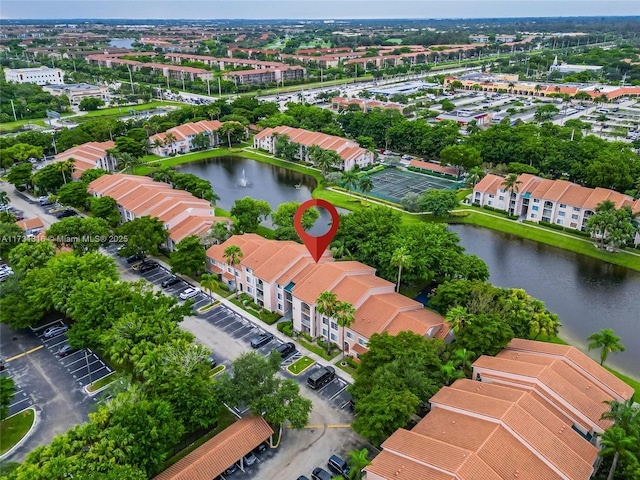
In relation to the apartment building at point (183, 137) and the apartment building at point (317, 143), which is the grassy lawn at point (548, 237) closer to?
the apartment building at point (317, 143)

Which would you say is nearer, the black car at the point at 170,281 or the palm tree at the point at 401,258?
the palm tree at the point at 401,258

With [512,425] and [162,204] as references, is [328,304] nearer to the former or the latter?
[512,425]

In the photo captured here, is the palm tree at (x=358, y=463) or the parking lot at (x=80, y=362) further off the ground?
the palm tree at (x=358, y=463)

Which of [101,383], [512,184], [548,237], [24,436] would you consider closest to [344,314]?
[101,383]

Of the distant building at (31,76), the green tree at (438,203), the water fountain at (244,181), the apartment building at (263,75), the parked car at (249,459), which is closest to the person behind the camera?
the parked car at (249,459)

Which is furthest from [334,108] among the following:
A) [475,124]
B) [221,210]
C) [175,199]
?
[175,199]

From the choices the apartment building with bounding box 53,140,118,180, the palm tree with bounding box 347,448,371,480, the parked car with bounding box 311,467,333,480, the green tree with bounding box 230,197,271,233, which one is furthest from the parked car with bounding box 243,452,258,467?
the apartment building with bounding box 53,140,118,180

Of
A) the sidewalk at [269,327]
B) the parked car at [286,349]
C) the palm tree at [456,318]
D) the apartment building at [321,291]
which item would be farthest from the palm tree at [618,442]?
the parked car at [286,349]
